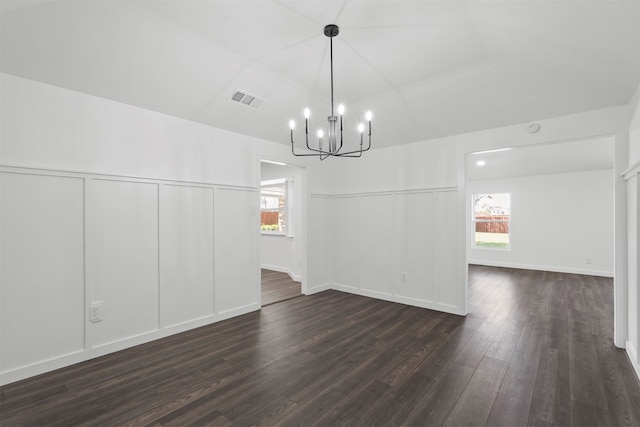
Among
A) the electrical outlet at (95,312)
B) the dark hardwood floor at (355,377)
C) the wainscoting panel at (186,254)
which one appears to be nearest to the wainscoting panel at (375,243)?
the dark hardwood floor at (355,377)

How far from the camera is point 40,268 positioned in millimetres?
2568

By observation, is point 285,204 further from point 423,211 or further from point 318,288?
point 423,211

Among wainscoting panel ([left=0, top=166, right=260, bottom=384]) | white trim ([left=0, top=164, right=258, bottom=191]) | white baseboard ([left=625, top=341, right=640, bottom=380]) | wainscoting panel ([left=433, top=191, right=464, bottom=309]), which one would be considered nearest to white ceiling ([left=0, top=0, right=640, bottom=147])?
white trim ([left=0, top=164, right=258, bottom=191])

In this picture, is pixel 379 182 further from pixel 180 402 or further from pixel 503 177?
→ pixel 503 177

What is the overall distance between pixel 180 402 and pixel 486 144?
4.40 meters

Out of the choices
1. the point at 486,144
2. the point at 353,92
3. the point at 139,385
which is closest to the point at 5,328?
the point at 139,385

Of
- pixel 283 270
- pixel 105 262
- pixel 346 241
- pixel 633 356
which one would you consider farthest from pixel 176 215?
pixel 633 356

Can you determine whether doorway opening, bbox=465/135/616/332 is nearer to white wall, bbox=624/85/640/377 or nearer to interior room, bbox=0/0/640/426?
interior room, bbox=0/0/640/426

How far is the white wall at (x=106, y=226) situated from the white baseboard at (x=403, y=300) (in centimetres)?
203

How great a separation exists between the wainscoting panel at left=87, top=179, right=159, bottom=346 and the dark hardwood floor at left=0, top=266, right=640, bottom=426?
1.05ft

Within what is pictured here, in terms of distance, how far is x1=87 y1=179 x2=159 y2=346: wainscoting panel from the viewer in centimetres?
288

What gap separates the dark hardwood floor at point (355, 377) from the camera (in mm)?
2008

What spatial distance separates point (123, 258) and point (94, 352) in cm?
92

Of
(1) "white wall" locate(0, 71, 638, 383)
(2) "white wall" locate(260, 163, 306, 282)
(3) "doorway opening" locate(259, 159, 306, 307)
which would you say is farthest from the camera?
(2) "white wall" locate(260, 163, 306, 282)
